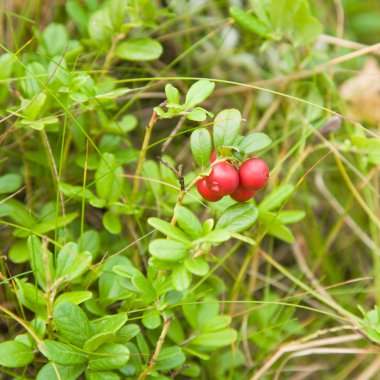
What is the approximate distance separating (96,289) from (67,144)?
37 cm

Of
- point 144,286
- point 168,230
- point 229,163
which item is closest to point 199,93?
point 229,163

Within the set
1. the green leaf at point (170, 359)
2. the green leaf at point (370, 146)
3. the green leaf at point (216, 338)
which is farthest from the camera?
the green leaf at point (370, 146)

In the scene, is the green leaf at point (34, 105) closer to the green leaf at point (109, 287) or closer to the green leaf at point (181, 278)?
the green leaf at point (109, 287)

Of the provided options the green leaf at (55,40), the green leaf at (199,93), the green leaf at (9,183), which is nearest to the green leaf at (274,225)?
the green leaf at (199,93)

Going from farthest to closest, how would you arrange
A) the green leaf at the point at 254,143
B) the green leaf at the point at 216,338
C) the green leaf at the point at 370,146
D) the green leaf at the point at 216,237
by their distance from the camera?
the green leaf at the point at 370,146 → the green leaf at the point at 216,338 → the green leaf at the point at 254,143 → the green leaf at the point at 216,237

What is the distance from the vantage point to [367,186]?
5.74 feet

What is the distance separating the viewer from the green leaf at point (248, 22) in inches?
58.1

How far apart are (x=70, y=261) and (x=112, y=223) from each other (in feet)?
0.70

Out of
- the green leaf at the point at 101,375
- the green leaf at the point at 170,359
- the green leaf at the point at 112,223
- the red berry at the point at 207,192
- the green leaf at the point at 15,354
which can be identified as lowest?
the green leaf at the point at 170,359

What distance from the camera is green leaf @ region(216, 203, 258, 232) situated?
109 cm

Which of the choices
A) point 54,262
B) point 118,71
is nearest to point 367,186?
point 118,71

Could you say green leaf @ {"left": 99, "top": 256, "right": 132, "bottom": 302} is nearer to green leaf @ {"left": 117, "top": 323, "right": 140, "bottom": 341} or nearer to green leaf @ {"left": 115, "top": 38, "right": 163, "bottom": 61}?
green leaf @ {"left": 117, "top": 323, "right": 140, "bottom": 341}

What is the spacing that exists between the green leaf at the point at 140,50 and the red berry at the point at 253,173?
59cm

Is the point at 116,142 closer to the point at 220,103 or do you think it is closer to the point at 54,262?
the point at 54,262
